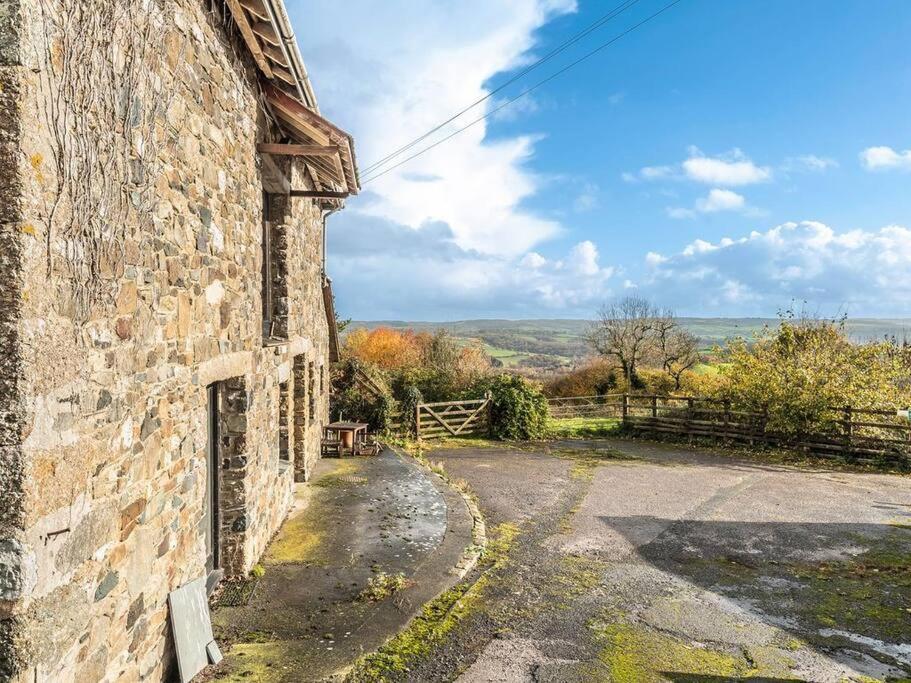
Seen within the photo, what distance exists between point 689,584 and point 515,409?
12547mm

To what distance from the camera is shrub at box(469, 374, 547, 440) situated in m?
19.1

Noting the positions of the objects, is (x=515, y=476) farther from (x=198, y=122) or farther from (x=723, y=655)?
(x=198, y=122)

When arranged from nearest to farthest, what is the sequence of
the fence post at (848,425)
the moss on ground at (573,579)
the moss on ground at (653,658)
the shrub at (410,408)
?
the moss on ground at (653,658) → the moss on ground at (573,579) → the fence post at (848,425) → the shrub at (410,408)

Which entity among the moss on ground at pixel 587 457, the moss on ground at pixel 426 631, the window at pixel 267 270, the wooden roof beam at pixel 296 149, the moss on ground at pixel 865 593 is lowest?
the moss on ground at pixel 587 457

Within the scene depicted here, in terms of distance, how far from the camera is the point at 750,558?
7594 mm

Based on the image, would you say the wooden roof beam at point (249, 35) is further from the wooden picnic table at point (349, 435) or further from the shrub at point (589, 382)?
the shrub at point (589, 382)

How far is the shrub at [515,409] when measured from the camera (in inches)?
753

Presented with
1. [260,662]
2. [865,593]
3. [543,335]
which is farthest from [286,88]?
[543,335]

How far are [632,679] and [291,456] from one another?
6.15m

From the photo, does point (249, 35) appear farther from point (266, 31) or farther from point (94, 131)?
point (94, 131)

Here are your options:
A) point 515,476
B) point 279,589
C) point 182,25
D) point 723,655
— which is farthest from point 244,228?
point 515,476

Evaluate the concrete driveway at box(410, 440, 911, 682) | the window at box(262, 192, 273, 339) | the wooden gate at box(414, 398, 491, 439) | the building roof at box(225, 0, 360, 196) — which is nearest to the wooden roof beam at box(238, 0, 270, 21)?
the building roof at box(225, 0, 360, 196)

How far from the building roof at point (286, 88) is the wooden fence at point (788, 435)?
13948 millimetres

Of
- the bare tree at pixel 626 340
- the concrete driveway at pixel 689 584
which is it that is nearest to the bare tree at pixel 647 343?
the bare tree at pixel 626 340
